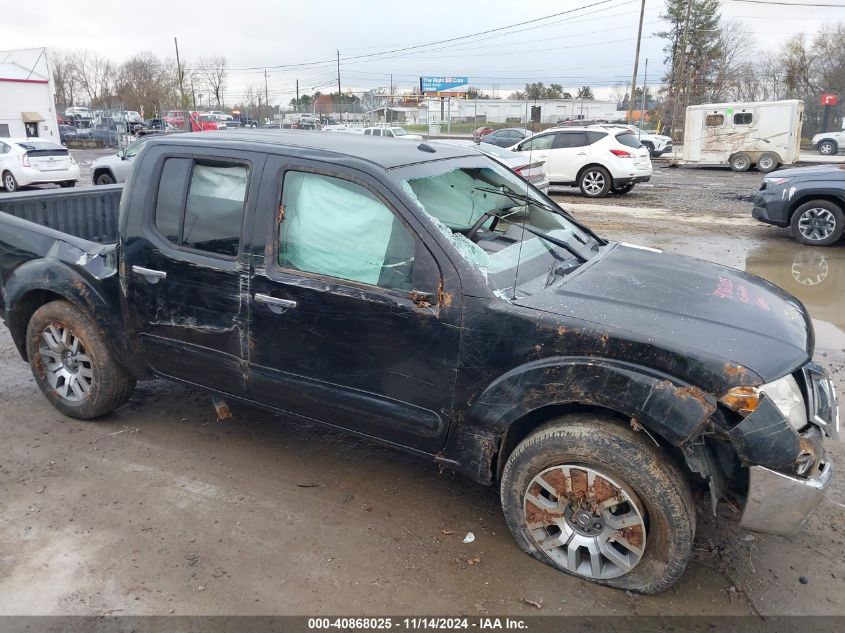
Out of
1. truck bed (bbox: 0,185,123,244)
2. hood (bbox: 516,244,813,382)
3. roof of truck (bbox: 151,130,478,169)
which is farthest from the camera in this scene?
truck bed (bbox: 0,185,123,244)

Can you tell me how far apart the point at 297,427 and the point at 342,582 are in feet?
5.25

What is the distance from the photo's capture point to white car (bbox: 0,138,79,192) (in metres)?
17.1

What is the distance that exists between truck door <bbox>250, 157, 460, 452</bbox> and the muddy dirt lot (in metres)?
0.53

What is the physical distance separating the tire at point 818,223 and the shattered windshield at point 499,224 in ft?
24.6

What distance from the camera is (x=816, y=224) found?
32.7ft

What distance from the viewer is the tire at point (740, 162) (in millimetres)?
23156

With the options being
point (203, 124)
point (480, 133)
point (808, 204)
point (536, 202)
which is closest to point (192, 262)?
point (536, 202)

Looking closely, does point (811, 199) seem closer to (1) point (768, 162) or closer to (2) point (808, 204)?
(2) point (808, 204)

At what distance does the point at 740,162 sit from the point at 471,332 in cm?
2391

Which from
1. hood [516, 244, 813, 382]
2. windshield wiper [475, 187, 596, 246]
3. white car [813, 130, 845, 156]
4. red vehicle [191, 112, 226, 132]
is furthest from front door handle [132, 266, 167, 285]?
white car [813, 130, 845, 156]

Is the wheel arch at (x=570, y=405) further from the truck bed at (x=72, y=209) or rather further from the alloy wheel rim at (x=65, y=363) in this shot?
the truck bed at (x=72, y=209)

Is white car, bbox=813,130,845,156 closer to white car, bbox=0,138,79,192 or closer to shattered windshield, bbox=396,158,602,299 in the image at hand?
white car, bbox=0,138,79,192

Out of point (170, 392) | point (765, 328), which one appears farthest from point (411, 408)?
point (170, 392)

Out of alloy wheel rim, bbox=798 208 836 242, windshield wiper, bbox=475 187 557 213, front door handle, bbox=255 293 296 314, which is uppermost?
windshield wiper, bbox=475 187 557 213
